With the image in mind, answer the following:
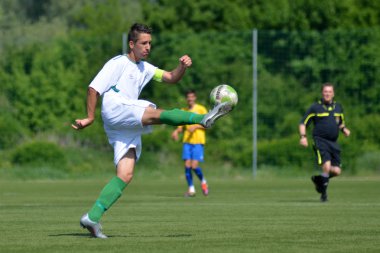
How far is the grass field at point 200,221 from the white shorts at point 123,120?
91cm

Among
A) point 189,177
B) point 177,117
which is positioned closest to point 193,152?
point 189,177

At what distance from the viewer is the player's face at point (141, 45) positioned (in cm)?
1050

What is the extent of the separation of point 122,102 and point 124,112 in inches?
4.2

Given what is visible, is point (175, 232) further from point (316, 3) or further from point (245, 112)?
point (316, 3)

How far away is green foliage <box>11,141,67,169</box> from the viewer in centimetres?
2903

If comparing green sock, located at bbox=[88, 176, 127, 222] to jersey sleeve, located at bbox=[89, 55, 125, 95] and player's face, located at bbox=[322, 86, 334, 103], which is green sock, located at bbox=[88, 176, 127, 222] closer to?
jersey sleeve, located at bbox=[89, 55, 125, 95]

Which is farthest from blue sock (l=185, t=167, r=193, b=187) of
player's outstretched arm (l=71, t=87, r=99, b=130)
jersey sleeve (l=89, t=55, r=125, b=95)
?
player's outstretched arm (l=71, t=87, r=99, b=130)

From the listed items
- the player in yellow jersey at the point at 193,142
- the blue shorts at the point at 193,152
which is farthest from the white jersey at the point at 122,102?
the blue shorts at the point at 193,152

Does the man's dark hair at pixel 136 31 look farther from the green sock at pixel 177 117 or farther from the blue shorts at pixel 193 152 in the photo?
the blue shorts at pixel 193 152

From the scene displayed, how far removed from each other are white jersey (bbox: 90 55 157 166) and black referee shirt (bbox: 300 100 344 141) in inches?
316

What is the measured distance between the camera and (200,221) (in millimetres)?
12508

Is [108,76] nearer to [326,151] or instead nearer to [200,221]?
[200,221]

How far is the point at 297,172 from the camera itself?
29219mm

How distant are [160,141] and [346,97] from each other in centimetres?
542
